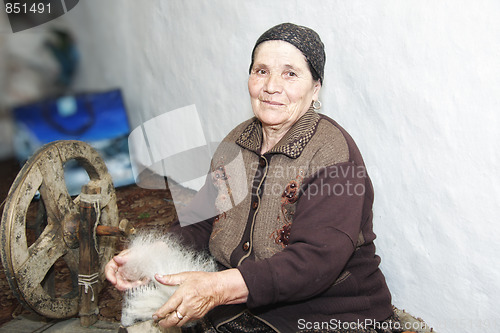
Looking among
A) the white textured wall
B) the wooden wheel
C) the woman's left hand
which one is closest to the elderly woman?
the woman's left hand

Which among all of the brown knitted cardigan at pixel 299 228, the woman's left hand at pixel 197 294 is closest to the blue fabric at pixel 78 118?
the brown knitted cardigan at pixel 299 228

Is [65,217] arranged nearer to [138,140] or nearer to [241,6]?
[241,6]

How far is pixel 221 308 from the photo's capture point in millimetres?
1971

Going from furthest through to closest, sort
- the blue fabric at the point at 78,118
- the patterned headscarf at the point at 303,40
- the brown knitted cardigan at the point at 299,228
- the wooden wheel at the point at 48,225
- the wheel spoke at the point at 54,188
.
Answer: the blue fabric at the point at 78,118
the wheel spoke at the point at 54,188
the wooden wheel at the point at 48,225
the patterned headscarf at the point at 303,40
the brown knitted cardigan at the point at 299,228

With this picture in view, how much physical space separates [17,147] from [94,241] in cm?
418

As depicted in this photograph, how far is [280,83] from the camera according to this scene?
194 cm

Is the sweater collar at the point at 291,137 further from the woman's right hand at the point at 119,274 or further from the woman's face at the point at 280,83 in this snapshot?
the woman's right hand at the point at 119,274

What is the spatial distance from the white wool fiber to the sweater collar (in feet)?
1.97

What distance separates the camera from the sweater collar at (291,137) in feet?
6.19

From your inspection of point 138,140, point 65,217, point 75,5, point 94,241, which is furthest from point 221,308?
point 75,5

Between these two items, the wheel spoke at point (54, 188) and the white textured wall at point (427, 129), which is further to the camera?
the wheel spoke at point (54, 188)

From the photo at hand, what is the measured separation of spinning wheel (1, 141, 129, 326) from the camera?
2111mm

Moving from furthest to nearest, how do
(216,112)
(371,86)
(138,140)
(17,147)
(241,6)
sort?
(17,147) < (138,140) < (216,112) < (241,6) < (371,86)

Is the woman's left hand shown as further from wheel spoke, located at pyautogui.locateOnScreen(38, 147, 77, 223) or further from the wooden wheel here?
wheel spoke, located at pyautogui.locateOnScreen(38, 147, 77, 223)
